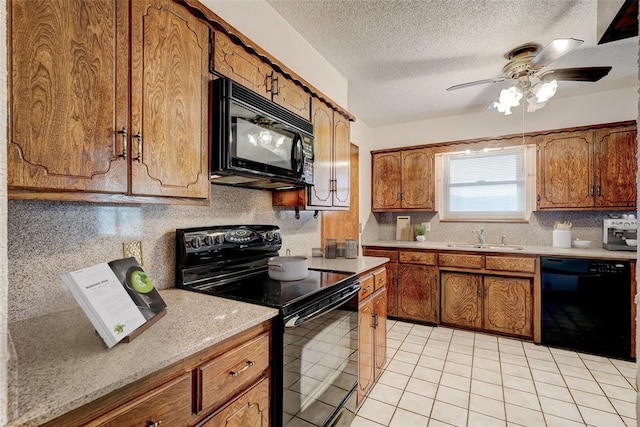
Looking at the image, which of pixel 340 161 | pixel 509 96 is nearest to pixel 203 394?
pixel 340 161

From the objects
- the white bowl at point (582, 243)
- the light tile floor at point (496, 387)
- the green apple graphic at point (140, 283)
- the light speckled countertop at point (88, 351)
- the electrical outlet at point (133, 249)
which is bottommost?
the light tile floor at point (496, 387)

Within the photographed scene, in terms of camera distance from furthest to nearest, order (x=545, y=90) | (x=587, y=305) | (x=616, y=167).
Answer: (x=616, y=167) → (x=587, y=305) → (x=545, y=90)

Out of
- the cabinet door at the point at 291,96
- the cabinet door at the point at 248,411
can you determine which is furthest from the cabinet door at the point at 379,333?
the cabinet door at the point at 291,96

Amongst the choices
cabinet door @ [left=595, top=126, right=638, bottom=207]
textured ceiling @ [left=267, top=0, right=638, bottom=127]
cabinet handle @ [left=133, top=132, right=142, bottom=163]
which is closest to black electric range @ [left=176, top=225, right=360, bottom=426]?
cabinet handle @ [left=133, top=132, right=142, bottom=163]

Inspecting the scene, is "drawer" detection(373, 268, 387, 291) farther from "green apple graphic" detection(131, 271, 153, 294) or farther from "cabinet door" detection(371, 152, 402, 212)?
"cabinet door" detection(371, 152, 402, 212)

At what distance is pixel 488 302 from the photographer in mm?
3195

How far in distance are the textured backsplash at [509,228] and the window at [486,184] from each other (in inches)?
4.1

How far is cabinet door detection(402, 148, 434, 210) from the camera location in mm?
3889

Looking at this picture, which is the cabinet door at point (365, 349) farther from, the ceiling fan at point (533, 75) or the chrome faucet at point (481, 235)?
the chrome faucet at point (481, 235)

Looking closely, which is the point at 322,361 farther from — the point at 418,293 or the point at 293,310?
the point at 418,293

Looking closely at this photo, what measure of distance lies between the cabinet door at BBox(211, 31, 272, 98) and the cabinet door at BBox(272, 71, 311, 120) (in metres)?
0.07

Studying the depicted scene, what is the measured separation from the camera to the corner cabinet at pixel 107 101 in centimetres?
81

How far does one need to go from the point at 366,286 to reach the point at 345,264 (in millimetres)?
223

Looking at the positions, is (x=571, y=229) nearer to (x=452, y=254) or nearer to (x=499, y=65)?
(x=452, y=254)
